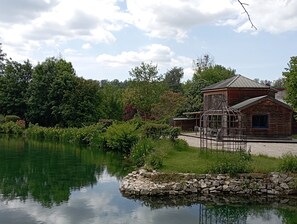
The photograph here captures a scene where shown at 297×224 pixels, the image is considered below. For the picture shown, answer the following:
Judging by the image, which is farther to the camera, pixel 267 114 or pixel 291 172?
pixel 267 114

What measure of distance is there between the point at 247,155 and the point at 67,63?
39.0 m

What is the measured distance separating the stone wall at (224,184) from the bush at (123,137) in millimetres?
11466

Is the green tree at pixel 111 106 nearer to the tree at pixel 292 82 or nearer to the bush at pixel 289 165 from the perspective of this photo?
the tree at pixel 292 82

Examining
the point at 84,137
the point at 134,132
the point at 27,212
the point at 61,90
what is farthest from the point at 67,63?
the point at 27,212

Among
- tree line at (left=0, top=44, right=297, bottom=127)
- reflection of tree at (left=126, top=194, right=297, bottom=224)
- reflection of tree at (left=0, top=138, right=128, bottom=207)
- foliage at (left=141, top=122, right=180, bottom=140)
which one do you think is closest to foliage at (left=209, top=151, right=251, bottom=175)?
reflection of tree at (left=126, top=194, right=297, bottom=224)

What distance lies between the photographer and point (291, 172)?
16.5 m

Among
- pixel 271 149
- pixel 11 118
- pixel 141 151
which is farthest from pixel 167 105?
pixel 141 151

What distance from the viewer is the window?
32.2m

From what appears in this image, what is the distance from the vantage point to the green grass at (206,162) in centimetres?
1692

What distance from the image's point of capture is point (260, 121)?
3231 cm

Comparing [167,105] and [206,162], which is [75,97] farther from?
[206,162]

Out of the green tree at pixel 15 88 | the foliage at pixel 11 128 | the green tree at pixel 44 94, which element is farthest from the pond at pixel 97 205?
the green tree at pixel 15 88

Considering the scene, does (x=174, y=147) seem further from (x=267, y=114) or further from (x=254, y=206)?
(x=267, y=114)

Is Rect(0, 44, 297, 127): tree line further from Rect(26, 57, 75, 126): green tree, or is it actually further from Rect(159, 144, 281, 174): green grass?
Rect(159, 144, 281, 174): green grass
